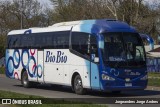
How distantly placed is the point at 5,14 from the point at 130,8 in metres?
36.2

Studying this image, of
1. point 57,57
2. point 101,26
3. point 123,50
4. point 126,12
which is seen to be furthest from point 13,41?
point 126,12

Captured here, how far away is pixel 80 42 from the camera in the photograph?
69.9 ft

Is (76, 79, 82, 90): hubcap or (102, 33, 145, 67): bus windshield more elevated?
(102, 33, 145, 67): bus windshield

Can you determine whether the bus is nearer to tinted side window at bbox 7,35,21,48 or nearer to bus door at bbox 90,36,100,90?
bus door at bbox 90,36,100,90

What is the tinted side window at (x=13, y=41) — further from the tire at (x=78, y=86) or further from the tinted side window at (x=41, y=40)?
the tire at (x=78, y=86)

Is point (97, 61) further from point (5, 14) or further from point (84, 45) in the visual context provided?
point (5, 14)

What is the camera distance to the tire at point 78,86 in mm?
21280

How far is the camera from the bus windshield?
19.9 meters

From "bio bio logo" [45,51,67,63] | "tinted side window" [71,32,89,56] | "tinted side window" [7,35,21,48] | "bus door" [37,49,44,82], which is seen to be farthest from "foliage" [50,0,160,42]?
"tinted side window" [71,32,89,56]

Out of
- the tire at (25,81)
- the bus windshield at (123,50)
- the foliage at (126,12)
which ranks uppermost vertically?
the foliage at (126,12)

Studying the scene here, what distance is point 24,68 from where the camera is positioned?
27016 mm

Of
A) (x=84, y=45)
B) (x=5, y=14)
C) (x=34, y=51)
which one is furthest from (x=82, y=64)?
(x=5, y=14)

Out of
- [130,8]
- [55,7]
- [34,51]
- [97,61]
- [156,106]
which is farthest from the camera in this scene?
[55,7]

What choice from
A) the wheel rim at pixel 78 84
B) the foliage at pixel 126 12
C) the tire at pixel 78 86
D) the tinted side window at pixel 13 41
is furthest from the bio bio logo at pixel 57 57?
the foliage at pixel 126 12
